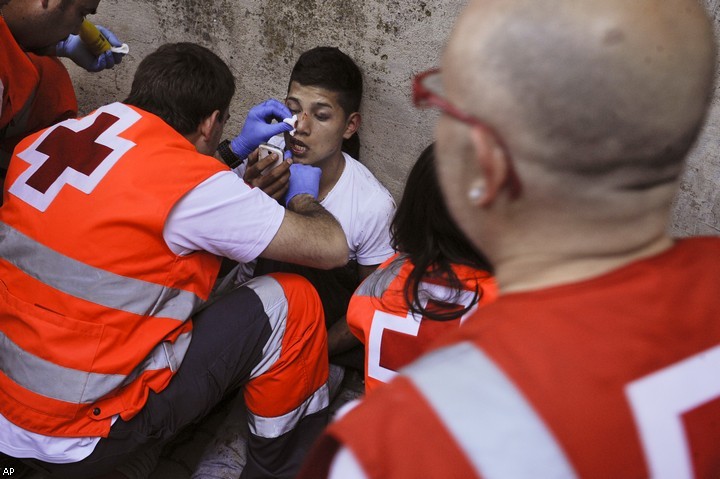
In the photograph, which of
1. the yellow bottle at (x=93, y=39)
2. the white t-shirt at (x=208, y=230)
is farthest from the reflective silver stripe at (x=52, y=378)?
the yellow bottle at (x=93, y=39)

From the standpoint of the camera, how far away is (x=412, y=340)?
151 cm

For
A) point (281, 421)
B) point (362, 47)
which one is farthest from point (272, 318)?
point (362, 47)

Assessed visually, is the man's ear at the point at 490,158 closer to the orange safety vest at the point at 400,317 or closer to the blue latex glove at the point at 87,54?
the orange safety vest at the point at 400,317

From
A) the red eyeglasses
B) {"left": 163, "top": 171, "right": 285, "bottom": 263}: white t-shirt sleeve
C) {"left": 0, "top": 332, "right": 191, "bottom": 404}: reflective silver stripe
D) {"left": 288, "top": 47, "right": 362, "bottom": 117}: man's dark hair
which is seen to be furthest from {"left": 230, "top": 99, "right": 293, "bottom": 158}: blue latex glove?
the red eyeglasses

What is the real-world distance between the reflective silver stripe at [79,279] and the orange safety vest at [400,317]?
1.75ft

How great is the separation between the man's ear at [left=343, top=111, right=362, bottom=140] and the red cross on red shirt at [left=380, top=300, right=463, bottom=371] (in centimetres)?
116

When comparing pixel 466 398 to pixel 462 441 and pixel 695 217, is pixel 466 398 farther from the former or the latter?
pixel 695 217

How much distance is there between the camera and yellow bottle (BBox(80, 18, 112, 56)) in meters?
2.70

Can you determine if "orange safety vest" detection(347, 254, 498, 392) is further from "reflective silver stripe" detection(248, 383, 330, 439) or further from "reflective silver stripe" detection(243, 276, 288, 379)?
"reflective silver stripe" detection(248, 383, 330, 439)

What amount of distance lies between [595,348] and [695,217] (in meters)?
Answer: 1.42

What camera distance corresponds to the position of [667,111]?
2.32ft

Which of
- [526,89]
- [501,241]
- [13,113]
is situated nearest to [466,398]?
[501,241]

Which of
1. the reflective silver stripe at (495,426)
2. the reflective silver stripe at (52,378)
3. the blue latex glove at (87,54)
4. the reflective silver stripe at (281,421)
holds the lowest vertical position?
the reflective silver stripe at (281,421)

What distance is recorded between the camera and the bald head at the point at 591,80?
26.9 inches
